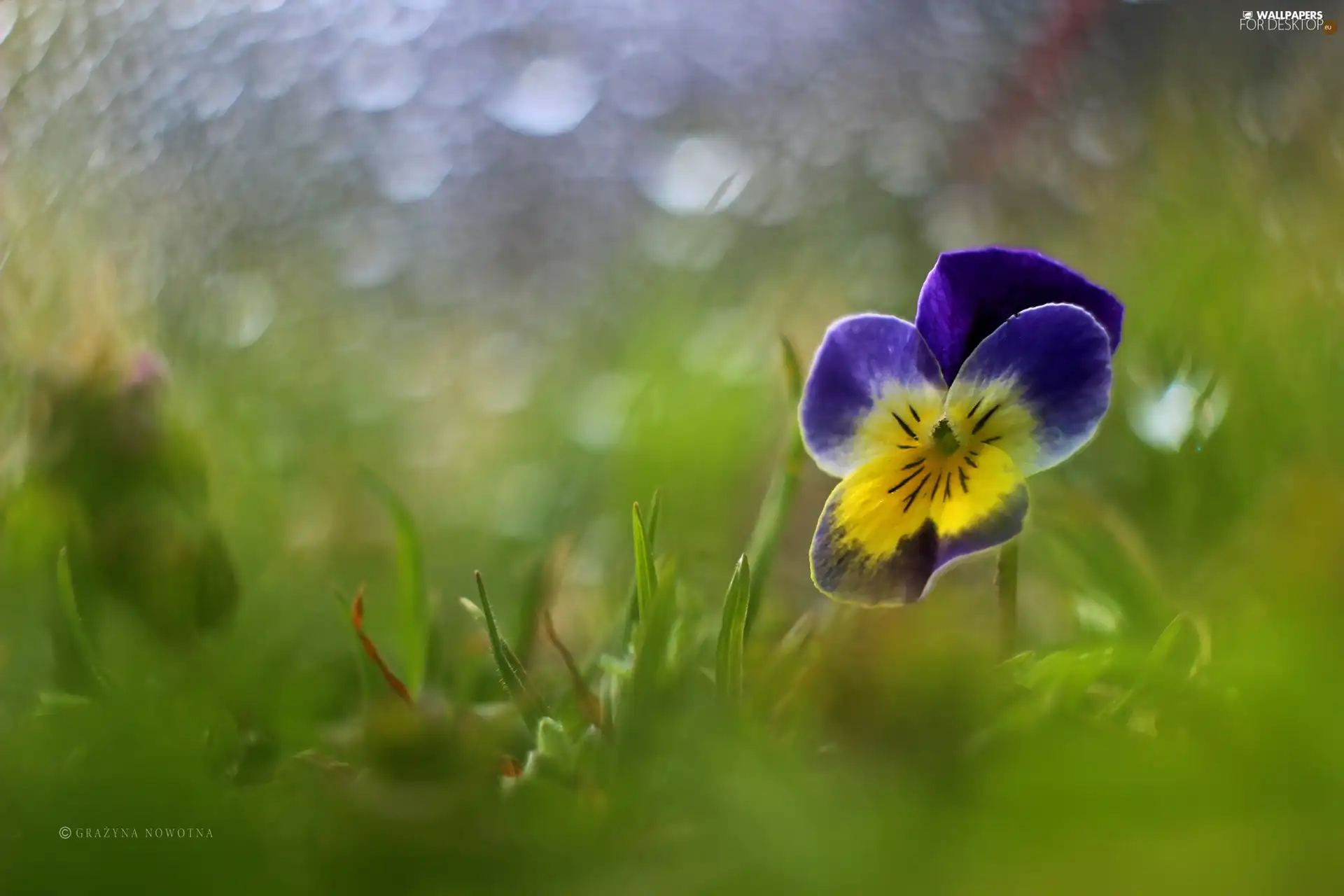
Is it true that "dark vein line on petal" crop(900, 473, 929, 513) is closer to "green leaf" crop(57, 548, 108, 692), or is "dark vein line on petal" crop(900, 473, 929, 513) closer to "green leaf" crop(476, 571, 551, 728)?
"green leaf" crop(476, 571, 551, 728)

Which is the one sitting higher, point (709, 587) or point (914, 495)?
point (914, 495)

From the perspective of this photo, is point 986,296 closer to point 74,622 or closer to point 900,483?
point 900,483
